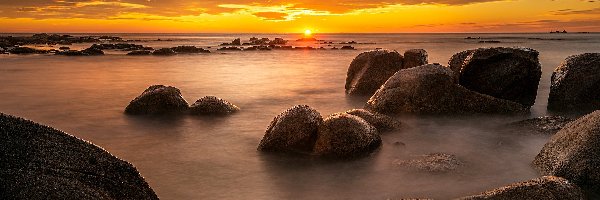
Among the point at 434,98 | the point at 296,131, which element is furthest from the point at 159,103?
the point at 434,98

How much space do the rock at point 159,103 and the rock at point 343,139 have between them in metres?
4.84

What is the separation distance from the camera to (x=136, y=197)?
3.66 metres

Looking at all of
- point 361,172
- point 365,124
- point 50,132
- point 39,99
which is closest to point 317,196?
point 361,172

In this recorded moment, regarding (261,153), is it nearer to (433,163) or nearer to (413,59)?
(433,163)

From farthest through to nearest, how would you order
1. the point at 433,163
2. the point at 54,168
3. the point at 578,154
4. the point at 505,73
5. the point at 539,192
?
the point at 505,73 < the point at 433,163 < the point at 578,154 < the point at 539,192 < the point at 54,168

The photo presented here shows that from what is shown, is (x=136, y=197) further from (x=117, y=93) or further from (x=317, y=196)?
(x=117, y=93)

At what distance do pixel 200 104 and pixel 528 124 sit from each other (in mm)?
6977

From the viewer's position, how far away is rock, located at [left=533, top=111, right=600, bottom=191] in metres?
5.44

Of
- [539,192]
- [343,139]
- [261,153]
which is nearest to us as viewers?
[539,192]

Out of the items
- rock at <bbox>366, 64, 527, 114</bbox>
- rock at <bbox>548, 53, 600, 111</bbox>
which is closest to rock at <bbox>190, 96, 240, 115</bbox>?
rock at <bbox>366, 64, 527, 114</bbox>

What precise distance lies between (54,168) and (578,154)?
18.0ft

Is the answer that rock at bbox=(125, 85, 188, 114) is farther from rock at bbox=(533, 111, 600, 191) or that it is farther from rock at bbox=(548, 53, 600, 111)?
rock at bbox=(548, 53, 600, 111)

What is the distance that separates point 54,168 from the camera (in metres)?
3.20

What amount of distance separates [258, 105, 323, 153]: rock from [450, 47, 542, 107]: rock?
228 inches
